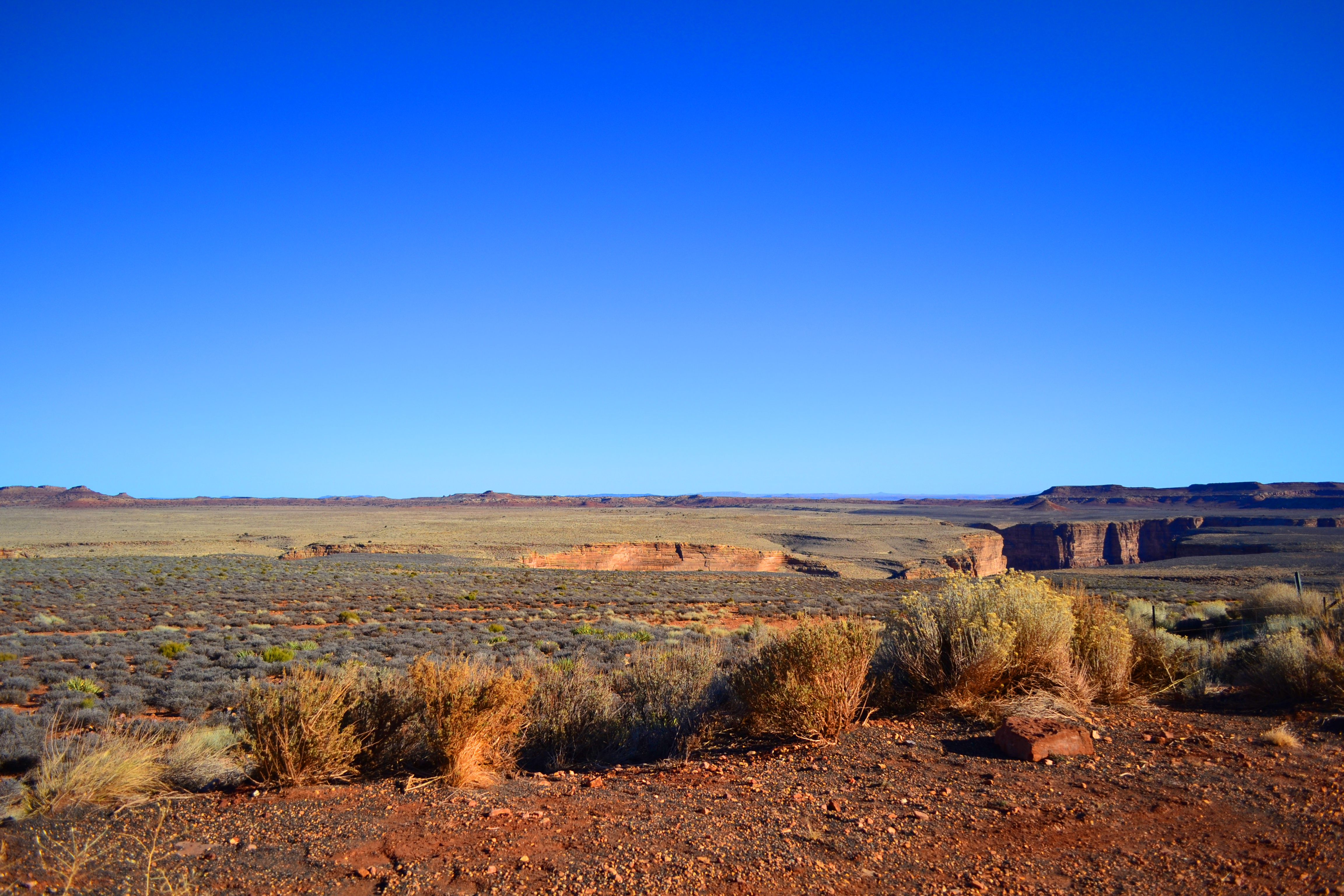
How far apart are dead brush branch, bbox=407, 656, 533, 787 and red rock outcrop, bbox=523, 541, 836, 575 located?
134 ft

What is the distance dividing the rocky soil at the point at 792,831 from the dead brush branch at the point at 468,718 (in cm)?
27

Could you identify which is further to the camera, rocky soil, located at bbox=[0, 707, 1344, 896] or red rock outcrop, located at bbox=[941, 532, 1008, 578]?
red rock outcrop, located at bbox=[941, 532, 1008, 578]

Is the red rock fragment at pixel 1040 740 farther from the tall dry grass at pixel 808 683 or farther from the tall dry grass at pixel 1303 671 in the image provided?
the tall dry grass at pixel 1303 671

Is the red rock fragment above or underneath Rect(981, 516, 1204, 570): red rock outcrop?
above

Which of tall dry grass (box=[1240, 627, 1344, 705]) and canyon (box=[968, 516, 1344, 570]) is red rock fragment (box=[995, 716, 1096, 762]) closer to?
tall dry grass (box=[1240, 627, 1344, 705])

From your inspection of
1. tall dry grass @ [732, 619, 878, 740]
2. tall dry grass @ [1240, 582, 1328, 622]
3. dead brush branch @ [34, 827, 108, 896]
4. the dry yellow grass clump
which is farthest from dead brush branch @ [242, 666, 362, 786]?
tall dry grass @ [1240, 582, 1328, 622]

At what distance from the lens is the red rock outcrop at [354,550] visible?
48906 millimetres

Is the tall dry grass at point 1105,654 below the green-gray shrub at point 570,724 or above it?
above

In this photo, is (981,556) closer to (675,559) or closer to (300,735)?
(675,559)

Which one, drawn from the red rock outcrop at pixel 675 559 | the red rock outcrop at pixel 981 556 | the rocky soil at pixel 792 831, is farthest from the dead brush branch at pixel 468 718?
the red rock outcrop at pixel 981 556

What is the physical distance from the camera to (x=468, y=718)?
604 centimetres

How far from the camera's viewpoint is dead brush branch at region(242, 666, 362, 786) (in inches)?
226

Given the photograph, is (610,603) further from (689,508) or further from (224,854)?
(689,508)

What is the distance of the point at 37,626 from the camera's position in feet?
61.1
